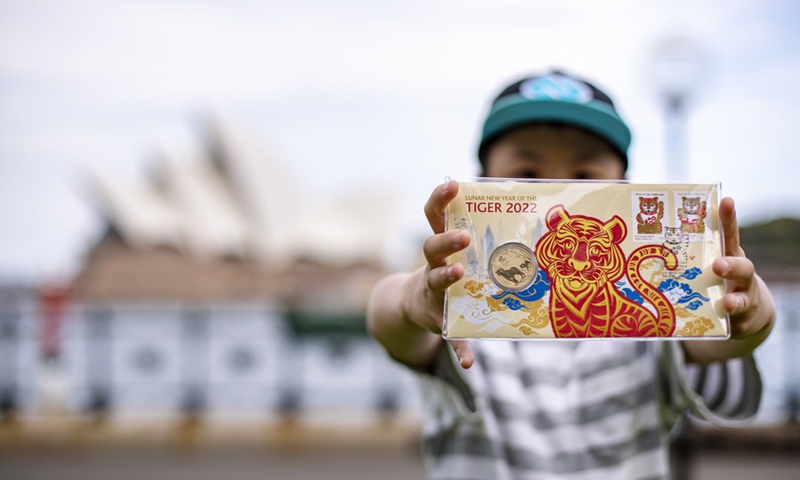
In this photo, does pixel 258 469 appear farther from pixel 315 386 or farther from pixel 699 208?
pixel 699 208

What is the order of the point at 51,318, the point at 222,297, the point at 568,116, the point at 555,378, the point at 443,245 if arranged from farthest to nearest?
the point at 222,297 < the point at 51,318 < the point at 555,378 < the point at 568,116 < the point at 443,245

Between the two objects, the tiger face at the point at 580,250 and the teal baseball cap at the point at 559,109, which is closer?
the tiger face at the point at 580,250

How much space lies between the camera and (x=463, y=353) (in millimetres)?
1034

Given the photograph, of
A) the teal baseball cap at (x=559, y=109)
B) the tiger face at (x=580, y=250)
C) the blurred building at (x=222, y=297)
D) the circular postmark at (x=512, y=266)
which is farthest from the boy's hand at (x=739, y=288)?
the blurred building at (x=222, y=297)

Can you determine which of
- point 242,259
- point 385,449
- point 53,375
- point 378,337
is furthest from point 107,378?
point 242,259

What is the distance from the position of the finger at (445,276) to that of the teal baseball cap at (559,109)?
416 mm

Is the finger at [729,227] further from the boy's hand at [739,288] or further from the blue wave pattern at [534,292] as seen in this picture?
the blue wave pattern at [534,292]

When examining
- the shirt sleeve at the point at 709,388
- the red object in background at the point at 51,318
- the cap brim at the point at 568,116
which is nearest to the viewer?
the cap brim at the point at 568,116

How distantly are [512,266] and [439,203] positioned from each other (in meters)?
0.13

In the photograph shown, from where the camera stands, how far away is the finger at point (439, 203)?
100 cm

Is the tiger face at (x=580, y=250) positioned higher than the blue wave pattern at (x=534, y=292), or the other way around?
the tiger face at (x=580, y=250)

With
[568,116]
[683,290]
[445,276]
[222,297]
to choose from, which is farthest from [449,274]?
[222,297]

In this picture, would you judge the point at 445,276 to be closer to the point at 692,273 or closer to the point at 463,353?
the point at 463,353

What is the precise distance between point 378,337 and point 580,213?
18.7 inches
